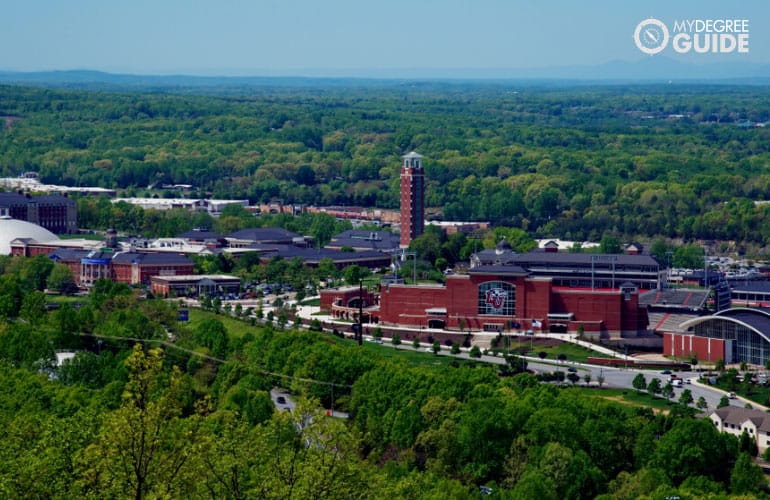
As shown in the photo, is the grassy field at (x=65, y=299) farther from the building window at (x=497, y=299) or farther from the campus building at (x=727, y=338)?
the campus building at (x=727, y=338)

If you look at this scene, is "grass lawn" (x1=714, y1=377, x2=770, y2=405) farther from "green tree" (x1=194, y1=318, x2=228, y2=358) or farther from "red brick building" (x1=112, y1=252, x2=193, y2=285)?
"red brick building" (x1=112, y1=252, x2=193, y2=285)

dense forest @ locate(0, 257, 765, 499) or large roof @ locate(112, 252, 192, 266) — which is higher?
dense forest @ locate(0, 257, 765, 499)

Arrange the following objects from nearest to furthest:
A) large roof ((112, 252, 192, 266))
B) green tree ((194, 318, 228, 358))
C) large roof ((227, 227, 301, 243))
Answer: green tree ((194, 318, 228, 358)) → large roof ((112, 252, 192, 266)) → large roof ((227, 227, 301, 243))

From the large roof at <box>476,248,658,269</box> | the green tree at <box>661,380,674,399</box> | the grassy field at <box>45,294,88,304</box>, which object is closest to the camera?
the green tree at <box>661,380,674,399</box>

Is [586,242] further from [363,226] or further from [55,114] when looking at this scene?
[55,114]

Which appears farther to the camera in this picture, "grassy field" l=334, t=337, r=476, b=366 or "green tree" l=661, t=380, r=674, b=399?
"grassy field" l=334, t=337, r=476, b=366

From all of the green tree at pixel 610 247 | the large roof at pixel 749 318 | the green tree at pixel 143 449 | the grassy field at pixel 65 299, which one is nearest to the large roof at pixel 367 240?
the green tree at pixel 610 247

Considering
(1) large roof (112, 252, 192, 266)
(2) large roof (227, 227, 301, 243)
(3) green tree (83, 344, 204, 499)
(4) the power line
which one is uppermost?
(3) green tree (83, 344, 204, 499)

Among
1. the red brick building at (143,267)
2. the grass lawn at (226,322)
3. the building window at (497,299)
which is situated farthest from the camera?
the red brick building at (143,267)

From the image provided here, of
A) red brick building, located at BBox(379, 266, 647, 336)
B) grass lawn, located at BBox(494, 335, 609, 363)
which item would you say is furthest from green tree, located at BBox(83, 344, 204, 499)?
red brick building, located at BBox(379, 266, 647, 336)
